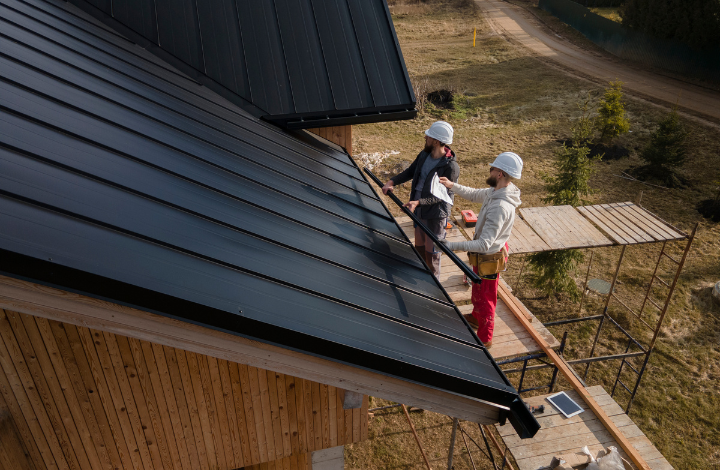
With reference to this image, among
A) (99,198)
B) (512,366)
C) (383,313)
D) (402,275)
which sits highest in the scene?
(99,198)

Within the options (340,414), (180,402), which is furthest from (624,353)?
(180,402)

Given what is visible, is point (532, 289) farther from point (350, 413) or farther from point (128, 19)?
point (128, 19)

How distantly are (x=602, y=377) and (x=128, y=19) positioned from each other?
10.7 meters

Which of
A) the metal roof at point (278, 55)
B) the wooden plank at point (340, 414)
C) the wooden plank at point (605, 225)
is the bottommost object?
the wooden plank at point (605, 225)

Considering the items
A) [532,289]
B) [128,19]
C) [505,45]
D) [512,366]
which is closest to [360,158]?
[532,289]

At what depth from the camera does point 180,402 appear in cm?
374

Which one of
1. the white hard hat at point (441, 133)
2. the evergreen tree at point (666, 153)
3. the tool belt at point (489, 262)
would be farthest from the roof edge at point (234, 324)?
the evergreen tree at point (666, 153)

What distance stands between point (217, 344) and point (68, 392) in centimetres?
157

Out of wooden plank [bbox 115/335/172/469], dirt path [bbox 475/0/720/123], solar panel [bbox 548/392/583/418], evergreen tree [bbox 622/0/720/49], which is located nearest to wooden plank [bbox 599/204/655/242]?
solar panel [bbox 548/392/583/418]

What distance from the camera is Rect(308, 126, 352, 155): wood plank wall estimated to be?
7113mm

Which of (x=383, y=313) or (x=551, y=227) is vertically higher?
(x=383, y=313)

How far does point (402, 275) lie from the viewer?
407 centimetres

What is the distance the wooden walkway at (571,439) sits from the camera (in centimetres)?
654

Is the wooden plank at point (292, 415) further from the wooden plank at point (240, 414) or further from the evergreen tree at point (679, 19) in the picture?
the evergreen tree at point (679, 19)
